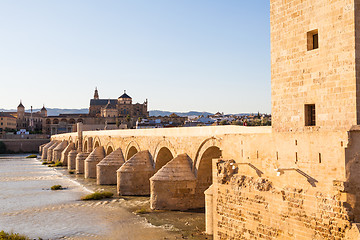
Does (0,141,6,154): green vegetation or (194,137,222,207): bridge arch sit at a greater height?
(194,137,222,207): bridge arch

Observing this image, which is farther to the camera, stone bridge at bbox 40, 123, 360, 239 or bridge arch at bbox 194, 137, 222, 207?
bridge arch at bbox 194, 137, 222, 207

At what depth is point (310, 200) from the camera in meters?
7.71

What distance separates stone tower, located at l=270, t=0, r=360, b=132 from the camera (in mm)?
7516

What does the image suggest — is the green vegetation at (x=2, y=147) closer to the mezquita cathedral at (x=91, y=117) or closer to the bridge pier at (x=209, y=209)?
the mezquita cathedral at (x=91, y=117)

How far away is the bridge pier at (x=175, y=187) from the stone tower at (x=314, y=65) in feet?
20.8

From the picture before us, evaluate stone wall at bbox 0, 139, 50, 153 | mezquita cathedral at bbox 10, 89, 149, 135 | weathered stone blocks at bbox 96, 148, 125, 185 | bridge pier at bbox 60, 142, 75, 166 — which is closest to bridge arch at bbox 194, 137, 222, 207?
weathered stone blocks at bbox 96, 148, 125, 185

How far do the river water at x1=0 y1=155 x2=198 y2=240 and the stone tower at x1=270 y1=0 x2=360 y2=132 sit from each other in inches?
222

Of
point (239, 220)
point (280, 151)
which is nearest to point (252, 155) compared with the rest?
point (280, 151)

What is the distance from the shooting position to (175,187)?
49.3ft

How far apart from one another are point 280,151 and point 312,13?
3057 millimetres

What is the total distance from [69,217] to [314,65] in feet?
36.6

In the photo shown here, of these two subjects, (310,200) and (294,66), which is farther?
(294,66)

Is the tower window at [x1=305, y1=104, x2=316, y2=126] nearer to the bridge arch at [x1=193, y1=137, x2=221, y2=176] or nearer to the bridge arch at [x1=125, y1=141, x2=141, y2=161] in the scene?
the bridge arch at [x1=193, y1=137, x2=221, y2=176]

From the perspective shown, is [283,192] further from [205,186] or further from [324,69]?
[205,186]
